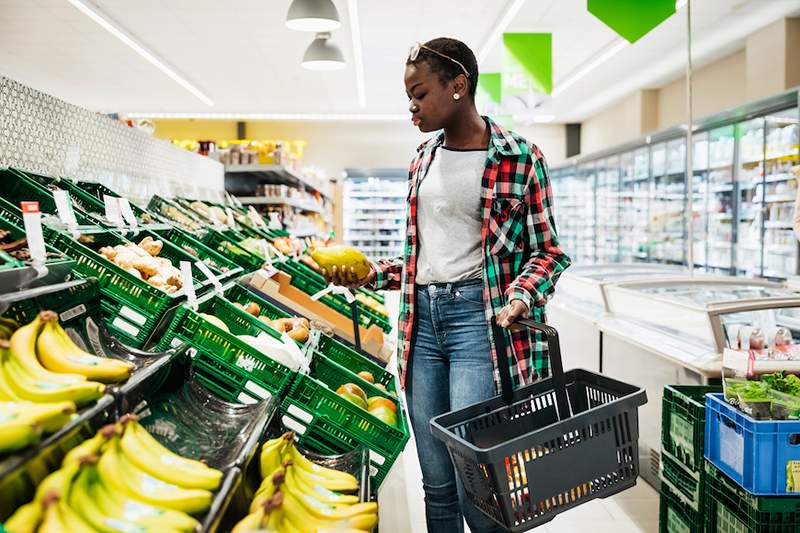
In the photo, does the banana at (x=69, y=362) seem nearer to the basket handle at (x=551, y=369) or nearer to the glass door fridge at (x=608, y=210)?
the basket handle at (x=551, y=369)

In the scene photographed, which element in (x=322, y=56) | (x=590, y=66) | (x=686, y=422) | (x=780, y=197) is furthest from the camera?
(x=590, y=66)

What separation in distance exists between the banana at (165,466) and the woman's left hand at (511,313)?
78cm

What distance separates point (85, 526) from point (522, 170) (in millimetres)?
1437

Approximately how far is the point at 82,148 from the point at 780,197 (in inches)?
239

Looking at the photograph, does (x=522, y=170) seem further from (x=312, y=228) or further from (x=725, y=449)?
(x=312, y=228)

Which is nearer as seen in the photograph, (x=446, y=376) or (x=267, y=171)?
(x=446, y=376)

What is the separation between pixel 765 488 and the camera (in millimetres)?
2350

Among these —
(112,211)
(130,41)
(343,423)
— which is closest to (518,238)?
(343,423)

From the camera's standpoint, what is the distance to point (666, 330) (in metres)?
3.81

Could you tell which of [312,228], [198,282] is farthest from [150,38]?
[198,282]

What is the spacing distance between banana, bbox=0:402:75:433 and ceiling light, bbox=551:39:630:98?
9.19m

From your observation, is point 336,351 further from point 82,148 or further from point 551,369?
point 551,369

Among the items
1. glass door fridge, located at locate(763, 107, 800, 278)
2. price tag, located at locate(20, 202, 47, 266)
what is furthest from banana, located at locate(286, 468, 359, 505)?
glass door fridge, located at locate(763, 107, 800, 278)

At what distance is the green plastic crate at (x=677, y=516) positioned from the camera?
9.00 feet
